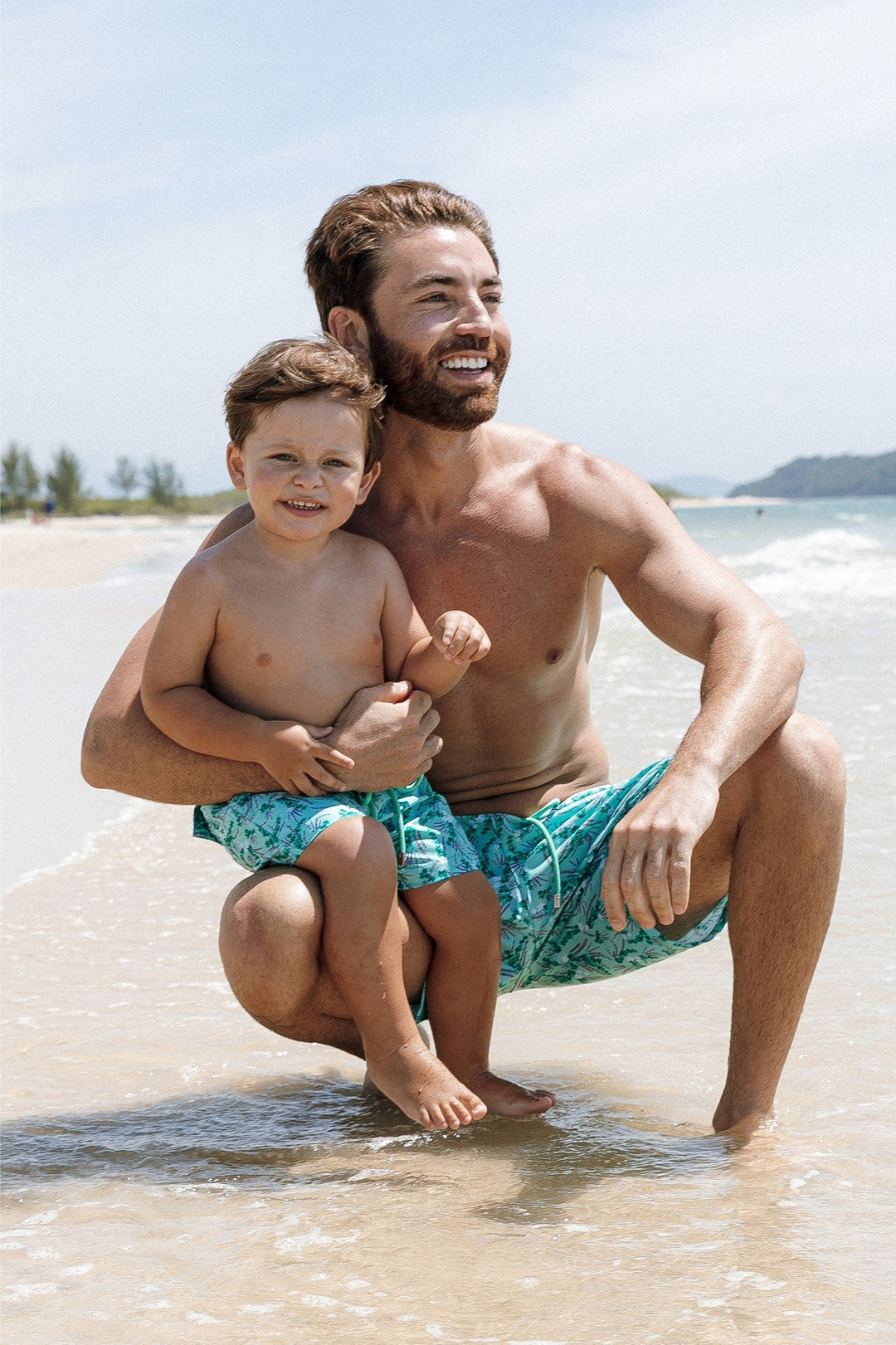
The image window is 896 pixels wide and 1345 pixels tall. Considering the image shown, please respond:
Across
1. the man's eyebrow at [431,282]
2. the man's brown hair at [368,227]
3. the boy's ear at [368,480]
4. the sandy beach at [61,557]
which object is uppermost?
the man's brown hair at [368,227]

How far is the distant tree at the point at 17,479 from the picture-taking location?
60938mm

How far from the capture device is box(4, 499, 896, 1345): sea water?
190cm

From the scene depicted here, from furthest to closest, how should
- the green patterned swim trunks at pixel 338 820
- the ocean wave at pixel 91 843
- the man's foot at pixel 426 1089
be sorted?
the ocean wave at pixel 91 843, the green patterned swim trunks at pixel 338 820, the man's foot at pixel 426 1089

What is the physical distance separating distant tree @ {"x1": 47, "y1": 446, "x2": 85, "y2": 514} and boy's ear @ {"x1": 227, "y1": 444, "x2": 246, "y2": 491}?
60.6 m

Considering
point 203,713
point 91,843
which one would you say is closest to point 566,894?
point 203,713

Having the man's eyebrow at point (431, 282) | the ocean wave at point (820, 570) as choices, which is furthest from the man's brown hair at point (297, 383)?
the ocean wave at point (820, 570)

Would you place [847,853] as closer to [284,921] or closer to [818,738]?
[818,738]

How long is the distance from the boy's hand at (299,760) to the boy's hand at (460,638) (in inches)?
10.3

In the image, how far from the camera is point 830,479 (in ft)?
427

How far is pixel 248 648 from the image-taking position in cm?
266

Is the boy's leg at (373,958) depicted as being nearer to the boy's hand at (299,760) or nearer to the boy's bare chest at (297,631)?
the boy's hand at (299,760)

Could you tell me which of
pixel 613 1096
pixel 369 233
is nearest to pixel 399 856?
pixel 613 1096

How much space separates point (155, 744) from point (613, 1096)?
1085mm

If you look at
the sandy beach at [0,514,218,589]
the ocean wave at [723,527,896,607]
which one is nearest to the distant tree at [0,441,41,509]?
the sandy beach at [0,514,218,589]
